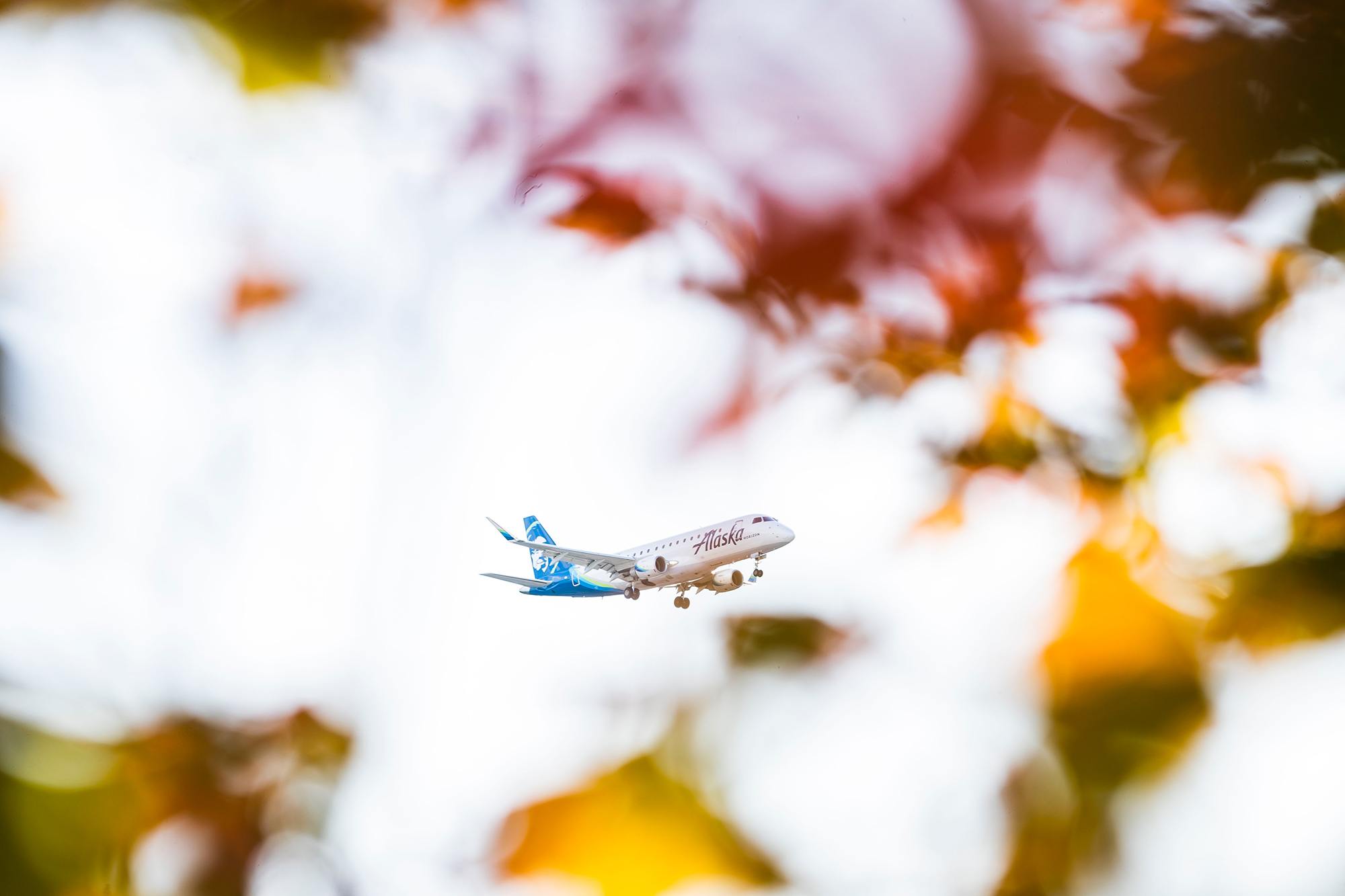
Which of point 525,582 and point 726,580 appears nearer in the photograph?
point 726,580

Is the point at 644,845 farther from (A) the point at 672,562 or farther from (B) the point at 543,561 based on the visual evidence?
(B) the point at 543,561

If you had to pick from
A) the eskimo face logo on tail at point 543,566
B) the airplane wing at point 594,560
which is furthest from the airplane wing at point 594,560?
the eskimo face logo on tail at point 543,566

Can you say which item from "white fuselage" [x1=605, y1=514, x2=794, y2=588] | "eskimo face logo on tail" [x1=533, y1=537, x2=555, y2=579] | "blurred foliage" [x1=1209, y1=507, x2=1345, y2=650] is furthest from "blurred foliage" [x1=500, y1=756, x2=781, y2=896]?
"eskimo face logo on tail" [x1=533, y1=537, x2=555, y2=579]

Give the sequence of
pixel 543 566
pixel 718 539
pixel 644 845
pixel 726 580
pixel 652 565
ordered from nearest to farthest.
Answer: pixel 644 845, pixel 726 580, pixel 718 539, pixel 652 565, pixel 543 566

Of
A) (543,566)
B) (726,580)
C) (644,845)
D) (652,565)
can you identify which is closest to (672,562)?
(652,565)

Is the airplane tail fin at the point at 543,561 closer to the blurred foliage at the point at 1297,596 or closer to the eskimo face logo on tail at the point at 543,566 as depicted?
the eskimo face logo on tail at the point at 543,566

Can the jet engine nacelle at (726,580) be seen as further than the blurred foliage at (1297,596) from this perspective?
Yes
